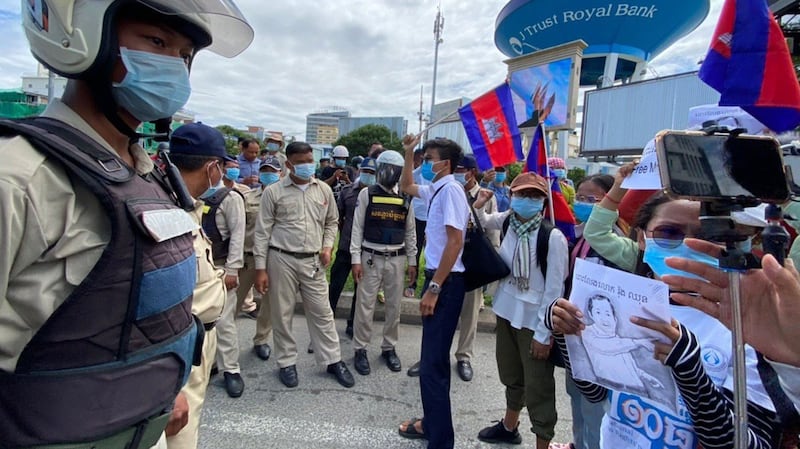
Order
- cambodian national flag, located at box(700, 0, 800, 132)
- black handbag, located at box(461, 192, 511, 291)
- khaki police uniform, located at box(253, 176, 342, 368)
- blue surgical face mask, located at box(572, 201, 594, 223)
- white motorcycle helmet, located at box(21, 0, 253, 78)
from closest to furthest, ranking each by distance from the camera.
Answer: white motorcycle helmet, located at box(21, 0, 253, 78) → cambodian national flag, located at box(700, 0, 800, 132) → black handbag, located at box(461, 192, 511, 291) → blue surgical face mask, located at box(572, 201, 594, 223) → khaki police uniform, located at box(253, 176, 342, 368)

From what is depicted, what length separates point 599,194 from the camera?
3.08 meters

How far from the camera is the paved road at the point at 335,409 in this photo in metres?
2.62

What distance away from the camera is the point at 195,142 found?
2.34 meters

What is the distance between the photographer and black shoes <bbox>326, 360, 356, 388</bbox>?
3.32m

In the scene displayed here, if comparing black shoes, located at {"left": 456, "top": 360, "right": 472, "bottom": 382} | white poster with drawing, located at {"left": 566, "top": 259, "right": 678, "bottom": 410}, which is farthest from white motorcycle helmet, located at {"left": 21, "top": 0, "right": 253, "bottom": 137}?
black shoes, located at {"left": 456, "top": 360, "right": 472, "bottom": 382}

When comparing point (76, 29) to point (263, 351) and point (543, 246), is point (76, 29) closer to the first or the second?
point (543, 246)

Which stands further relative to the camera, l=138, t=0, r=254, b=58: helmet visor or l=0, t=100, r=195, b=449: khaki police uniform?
l=138, t=0, r=254, b=58: helmet visor

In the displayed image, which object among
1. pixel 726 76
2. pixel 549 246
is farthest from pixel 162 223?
pixel 549 246

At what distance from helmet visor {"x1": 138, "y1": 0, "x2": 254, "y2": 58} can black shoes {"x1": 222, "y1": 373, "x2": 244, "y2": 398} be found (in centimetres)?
257

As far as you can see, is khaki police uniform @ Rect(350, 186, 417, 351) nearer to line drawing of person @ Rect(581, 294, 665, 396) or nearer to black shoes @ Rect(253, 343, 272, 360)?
black shoes @ Rect(253, 343, 272, 360)

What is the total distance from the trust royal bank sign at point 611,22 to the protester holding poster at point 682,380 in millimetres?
31245

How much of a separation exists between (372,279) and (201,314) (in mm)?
2299

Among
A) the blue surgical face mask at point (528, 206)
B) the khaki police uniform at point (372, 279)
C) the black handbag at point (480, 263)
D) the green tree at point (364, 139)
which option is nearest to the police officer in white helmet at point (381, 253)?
the khaki police uniform at point (372, 279)

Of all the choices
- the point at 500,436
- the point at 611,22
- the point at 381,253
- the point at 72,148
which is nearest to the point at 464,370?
the point at 500,436
